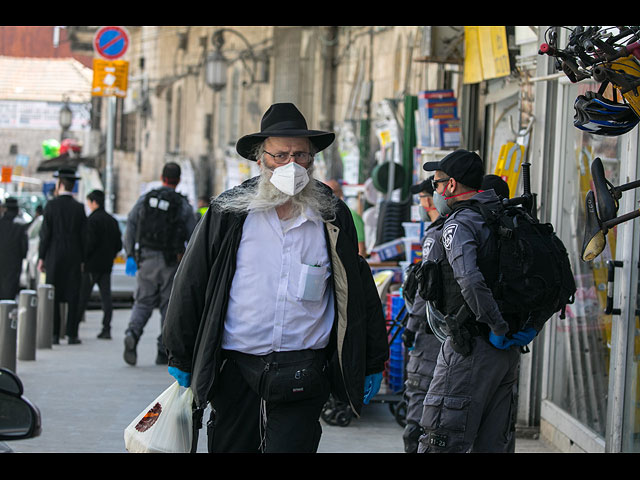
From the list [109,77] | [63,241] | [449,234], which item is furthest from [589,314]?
[109,77]

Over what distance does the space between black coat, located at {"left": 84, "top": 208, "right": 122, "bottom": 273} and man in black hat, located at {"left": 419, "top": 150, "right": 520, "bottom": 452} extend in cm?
908

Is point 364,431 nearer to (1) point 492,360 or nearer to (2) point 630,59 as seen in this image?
(1) point 492,360

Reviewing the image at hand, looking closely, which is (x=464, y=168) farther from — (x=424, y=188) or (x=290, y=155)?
(x=424, y=188)

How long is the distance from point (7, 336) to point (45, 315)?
270 centimetres

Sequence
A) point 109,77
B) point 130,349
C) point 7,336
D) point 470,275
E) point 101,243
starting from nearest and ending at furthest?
1. point 470,275
2. point 7,336
3. point 130,349
4. point 101,243
5. point 109,77

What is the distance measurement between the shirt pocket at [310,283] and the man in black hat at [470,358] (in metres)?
0.84

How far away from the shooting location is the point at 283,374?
4.36 metres

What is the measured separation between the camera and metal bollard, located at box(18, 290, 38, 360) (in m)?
11.5

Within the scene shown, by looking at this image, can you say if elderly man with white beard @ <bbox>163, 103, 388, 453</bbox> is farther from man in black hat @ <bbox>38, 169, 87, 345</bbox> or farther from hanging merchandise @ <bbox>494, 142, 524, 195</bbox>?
man in black hat @ <bbox>38, 169, 87, 345</bbox>

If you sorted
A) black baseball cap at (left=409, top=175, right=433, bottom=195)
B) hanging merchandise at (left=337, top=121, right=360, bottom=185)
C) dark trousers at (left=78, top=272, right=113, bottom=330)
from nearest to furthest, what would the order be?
black baseball cap at (left=409, top=175, right=433, bottom=195), dark trousers at (left=78, top=272, right=113, bottom=330), hanging merchandise at (left=337, top=121, right=360, bottom=185)

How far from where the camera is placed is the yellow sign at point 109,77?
23297mm

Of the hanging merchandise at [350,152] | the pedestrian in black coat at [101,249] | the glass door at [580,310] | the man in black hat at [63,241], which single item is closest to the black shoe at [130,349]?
the man in black hat at [63,241]

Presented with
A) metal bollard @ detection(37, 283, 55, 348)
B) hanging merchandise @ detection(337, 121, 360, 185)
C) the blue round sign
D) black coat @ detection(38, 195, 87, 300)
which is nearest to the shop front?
metal bollard @ detection(37, 283, 55, 348)

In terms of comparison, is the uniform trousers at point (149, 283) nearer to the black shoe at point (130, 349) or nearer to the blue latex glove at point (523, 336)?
the black shoe at point (130, 349)
